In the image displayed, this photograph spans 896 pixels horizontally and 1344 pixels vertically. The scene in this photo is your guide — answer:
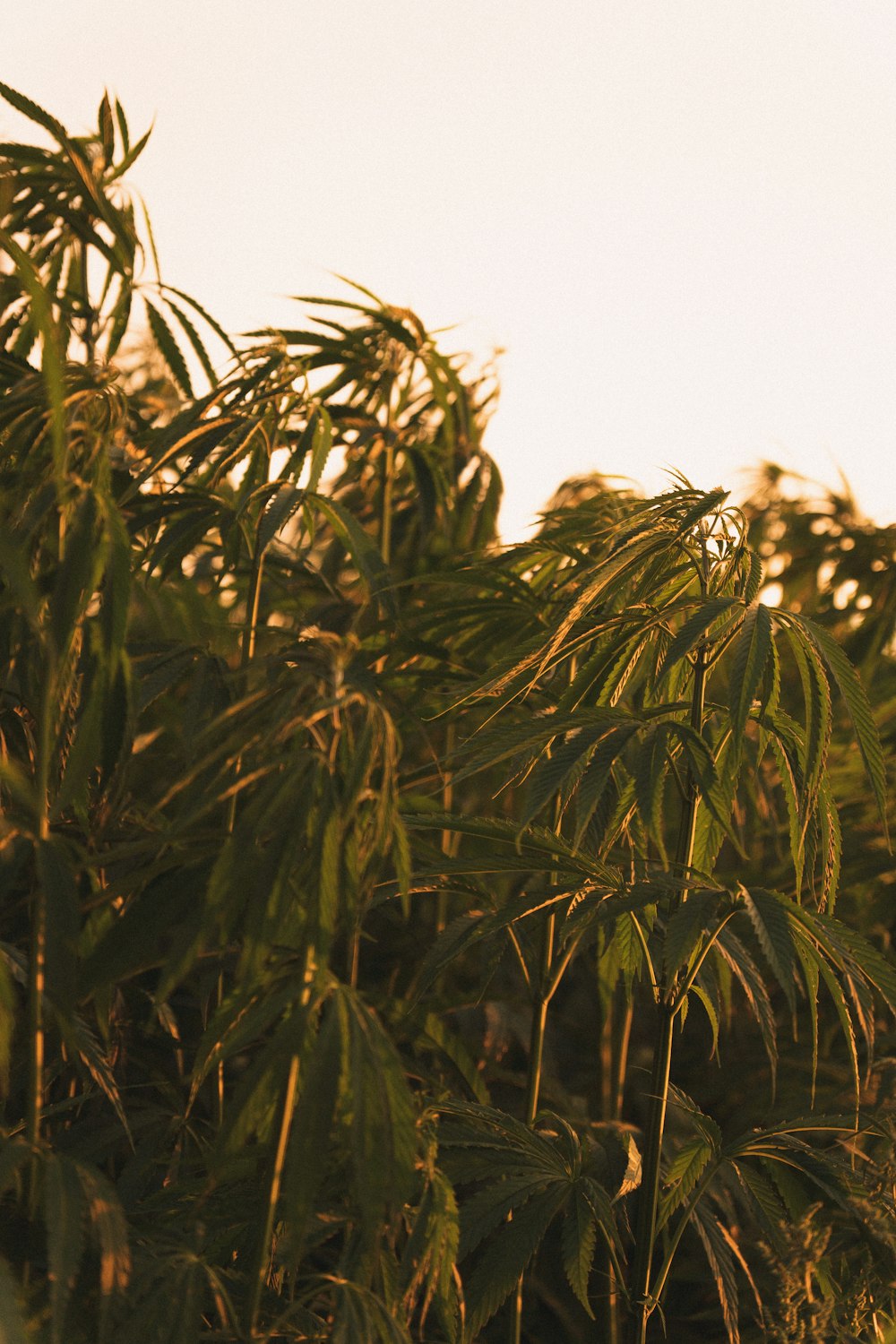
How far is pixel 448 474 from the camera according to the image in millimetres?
2045

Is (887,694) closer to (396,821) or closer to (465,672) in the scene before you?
(465,672)

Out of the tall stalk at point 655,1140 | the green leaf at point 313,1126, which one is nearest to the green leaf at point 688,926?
the tall stalk at point 655,1140

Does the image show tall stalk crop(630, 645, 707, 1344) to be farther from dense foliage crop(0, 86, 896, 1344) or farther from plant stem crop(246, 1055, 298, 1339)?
plant stem crop(246, 1055, 298, 1339)

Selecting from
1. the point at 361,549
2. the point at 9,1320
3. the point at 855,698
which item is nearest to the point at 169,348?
the point at 361,549

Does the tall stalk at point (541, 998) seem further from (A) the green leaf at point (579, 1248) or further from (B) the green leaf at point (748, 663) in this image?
(B) the green leaf at point (748, 663)

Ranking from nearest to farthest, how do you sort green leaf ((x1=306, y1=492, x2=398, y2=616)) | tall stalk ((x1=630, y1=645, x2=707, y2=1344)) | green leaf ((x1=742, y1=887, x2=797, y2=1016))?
green leaf ((x1=742, y1=887, x2=797, y2=1016)) → tall stalk ((x1=630, y1=645, x2=707, y2=1344)) → green leaf ((x1=306, y1=492, x2=398, y2=616))

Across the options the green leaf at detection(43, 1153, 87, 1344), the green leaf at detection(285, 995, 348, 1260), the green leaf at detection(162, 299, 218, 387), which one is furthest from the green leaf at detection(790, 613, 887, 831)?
the green leaf at detection(162, 299, 218, 387)

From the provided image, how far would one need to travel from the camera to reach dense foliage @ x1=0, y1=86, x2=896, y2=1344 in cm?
85

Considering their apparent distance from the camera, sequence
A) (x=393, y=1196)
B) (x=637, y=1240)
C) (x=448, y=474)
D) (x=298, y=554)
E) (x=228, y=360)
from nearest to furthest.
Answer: (x=393, y=1196) → (x=637, y=1240) → (x=228, y=360) → (x=298, y=554) → (x=448, y=474)

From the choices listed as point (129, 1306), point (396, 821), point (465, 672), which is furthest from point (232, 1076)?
point (396, 821)

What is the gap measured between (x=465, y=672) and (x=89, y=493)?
71 cm

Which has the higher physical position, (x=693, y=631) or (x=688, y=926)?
(x=693, y=631)

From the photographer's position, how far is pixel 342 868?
88 centimetres

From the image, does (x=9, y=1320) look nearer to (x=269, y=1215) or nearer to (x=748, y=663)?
(x=269, y=1215)
